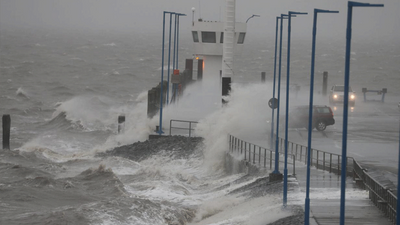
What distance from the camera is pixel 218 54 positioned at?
5150 cm

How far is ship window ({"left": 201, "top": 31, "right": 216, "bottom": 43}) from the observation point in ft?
169

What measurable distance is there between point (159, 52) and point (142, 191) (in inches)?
4553

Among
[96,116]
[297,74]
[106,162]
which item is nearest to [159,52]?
[297,74]

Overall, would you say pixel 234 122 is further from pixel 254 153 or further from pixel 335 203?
pixel 335 203

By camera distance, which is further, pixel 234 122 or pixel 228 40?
pixel 228 40

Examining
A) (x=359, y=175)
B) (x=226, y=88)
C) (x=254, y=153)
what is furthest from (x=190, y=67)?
(x=359, y=175)

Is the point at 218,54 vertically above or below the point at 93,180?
above

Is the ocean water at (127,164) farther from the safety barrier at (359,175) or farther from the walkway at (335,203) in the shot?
the safety barrier at (359,175)

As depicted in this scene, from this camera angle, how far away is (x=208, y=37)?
5159cm

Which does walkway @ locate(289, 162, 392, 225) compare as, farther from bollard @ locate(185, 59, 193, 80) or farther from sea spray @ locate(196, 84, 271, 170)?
bollard @ locate(185, 59, 193, 80)

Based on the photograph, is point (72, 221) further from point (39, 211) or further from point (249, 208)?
point (249, 208)

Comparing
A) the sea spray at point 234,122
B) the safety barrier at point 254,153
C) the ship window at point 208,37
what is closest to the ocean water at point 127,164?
the sea spray at point 234,122

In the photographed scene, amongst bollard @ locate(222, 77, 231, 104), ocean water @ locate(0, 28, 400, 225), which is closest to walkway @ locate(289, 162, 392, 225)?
ocean water @ locate(0, 28, 400, 225)

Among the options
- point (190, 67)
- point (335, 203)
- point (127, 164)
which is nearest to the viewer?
point (335, 203)
